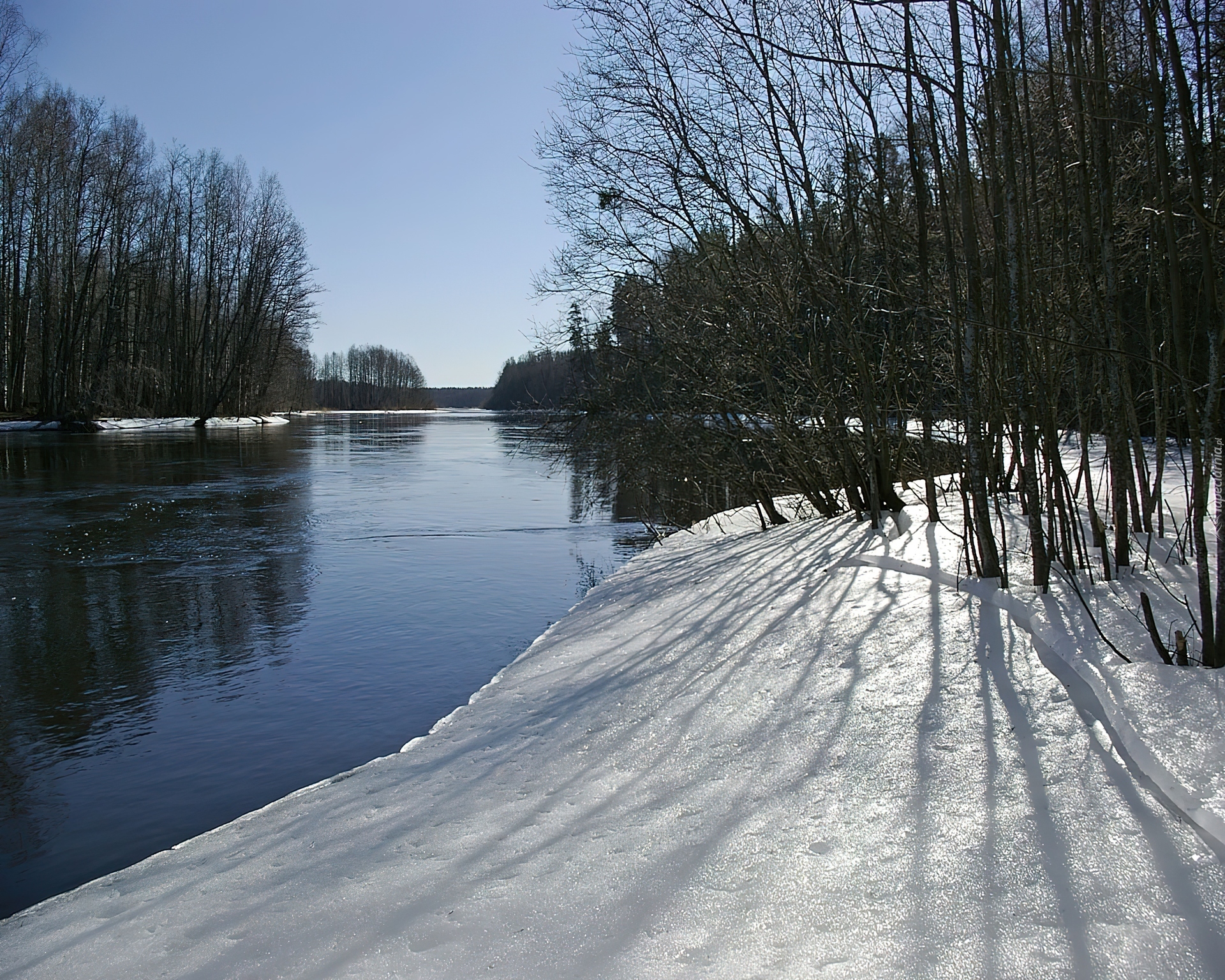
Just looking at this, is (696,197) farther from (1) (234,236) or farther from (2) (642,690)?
(1) (234,236)

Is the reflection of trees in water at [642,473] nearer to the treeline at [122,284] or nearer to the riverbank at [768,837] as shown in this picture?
the riverbank at [768,837]

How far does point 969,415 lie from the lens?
517cm

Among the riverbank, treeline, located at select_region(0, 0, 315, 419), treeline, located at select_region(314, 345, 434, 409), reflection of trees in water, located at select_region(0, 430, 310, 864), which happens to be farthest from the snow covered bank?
treeline, located at select_region(314, 345, 434, 409)

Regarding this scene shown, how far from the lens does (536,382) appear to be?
88.6 m

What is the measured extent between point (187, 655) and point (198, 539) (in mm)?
5100

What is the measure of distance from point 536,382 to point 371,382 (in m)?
70.5

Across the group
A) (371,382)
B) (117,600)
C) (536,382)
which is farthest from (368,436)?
(371,382)

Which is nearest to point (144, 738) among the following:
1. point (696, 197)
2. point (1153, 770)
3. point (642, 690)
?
point (642, 690)

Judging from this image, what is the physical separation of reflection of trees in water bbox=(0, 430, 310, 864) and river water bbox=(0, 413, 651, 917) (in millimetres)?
24

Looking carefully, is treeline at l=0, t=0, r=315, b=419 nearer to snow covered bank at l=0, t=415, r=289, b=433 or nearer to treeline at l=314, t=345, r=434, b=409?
snow covered bank at l=0, t=415, r=289, b=433

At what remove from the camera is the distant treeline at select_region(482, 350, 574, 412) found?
14.6 m

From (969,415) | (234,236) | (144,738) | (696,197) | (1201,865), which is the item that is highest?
(234,236)

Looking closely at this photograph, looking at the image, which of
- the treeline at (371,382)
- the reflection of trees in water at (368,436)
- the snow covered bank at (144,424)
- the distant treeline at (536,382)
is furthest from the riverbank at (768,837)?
the treeline at (371,382)

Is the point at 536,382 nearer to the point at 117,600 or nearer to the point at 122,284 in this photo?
the point at 122,284
